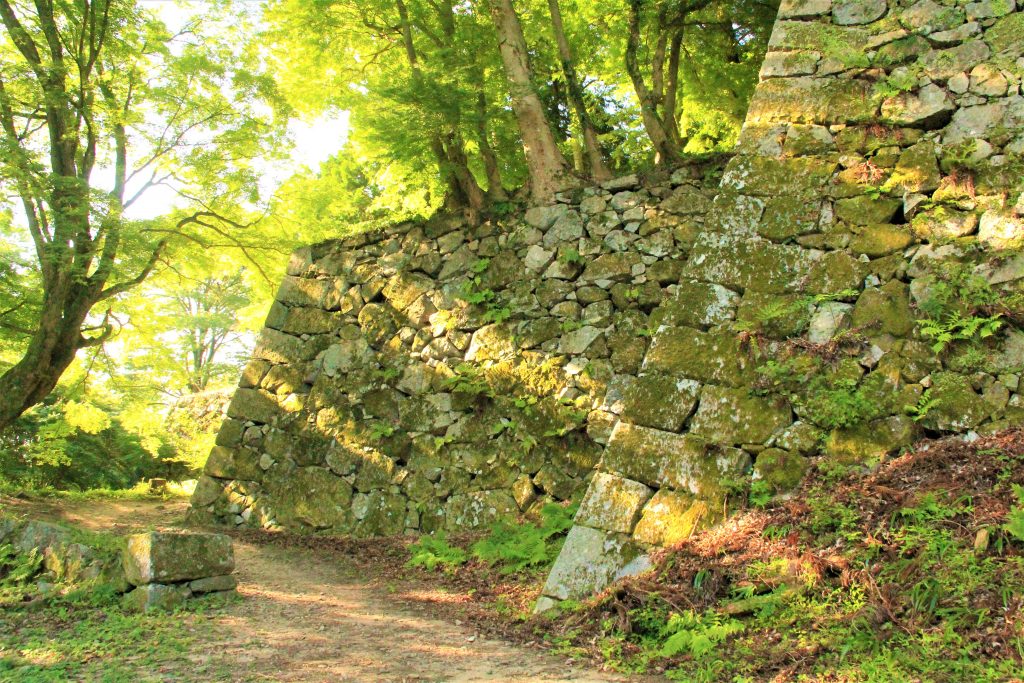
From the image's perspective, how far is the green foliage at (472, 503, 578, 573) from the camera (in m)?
6.15

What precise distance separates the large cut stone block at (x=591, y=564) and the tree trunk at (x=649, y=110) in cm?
494

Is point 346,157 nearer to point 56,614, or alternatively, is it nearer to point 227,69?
point 227,69

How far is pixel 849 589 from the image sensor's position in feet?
12.9

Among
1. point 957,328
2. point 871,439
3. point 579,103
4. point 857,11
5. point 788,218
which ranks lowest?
point 871,439

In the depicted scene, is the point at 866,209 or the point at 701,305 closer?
the point at 866,209

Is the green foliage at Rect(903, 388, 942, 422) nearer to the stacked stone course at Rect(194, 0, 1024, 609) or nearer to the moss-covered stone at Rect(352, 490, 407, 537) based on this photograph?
the stacked stone course at Rect(194, 0, 1024, 609)

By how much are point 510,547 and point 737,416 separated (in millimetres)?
2567

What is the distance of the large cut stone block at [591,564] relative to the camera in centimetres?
483

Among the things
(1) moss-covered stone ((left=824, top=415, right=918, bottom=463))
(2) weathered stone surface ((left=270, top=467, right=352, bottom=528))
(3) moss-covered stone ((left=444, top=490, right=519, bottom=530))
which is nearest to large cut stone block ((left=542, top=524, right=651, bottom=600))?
(1) moss-covered stone ((left=824, top=415, right=918, bottom=463))

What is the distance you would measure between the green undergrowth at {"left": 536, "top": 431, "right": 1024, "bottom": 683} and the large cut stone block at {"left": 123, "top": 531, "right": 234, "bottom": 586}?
9.34 ft

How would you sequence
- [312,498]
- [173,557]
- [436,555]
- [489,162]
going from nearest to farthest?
[173,557], [436,555], [312,498], [489,162]

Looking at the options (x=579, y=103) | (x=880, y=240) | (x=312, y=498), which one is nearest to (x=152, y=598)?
(x=312, y=498)

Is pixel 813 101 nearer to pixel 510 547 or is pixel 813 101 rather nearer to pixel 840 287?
pixel 840 287

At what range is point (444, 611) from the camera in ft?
18.4
